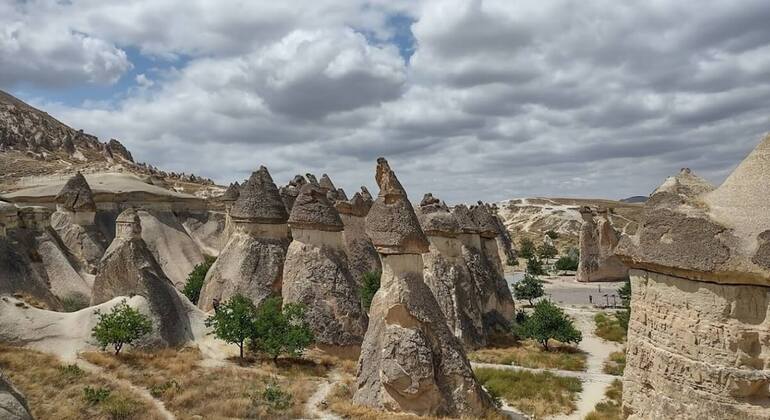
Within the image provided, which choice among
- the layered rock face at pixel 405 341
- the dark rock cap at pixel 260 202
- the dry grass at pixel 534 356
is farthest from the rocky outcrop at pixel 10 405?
the dry grass at pixel 534 356

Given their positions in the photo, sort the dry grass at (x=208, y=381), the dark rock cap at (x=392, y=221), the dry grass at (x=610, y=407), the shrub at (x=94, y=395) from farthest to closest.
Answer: the dry grass at (x=610, y=407) → the dark rock cap at (x=392, y=221) → the dry grass at (x=208, y=381) → the shrub at (x=94, y=395)

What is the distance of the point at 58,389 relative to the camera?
9664 millimetres

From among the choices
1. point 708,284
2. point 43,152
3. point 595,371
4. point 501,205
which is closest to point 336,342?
point 595,371

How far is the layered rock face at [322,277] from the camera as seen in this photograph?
45.7 ft

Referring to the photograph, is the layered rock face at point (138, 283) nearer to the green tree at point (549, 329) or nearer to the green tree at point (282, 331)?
the green tree at point (282, 331)

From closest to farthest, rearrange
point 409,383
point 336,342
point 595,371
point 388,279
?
point 409,383, point 388,279, point 336,342, point 595,371

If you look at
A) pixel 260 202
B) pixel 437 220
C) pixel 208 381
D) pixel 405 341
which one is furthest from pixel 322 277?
pixel 405 341

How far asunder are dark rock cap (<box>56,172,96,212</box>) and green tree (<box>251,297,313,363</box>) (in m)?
13.7

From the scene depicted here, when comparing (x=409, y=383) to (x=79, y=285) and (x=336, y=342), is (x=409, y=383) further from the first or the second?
(x=79, y=285)

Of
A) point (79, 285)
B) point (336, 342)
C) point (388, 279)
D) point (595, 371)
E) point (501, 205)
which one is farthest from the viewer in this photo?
point (501, 205)

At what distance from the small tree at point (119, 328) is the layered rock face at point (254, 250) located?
4.00 m

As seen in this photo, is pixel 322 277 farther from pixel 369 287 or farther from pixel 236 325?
pixel 369 287

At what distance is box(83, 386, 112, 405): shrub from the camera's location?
910 centimetres

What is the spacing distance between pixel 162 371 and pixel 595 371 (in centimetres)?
1155
